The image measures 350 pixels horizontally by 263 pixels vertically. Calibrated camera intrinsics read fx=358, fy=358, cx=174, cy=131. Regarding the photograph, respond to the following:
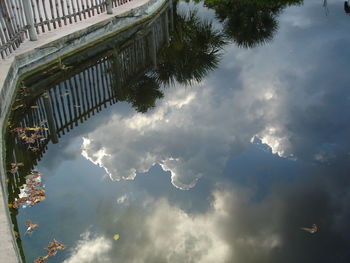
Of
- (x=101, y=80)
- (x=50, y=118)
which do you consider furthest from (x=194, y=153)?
(x=101, y=80)

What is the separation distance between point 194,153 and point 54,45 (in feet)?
15.9

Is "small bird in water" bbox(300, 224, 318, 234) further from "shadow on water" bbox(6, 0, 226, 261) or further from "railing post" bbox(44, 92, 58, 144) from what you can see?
"railing post" bbox(44, 92, 58, 144)

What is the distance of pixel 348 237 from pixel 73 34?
753 cm

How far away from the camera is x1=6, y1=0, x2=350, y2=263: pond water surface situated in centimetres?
392

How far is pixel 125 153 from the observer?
5.64m

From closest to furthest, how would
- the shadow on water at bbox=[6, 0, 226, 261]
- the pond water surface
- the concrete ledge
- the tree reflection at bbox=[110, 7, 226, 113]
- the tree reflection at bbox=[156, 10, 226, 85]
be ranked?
1. the pond water surface
2. the concrete ledge
3. the shadow on water at bbox=[6, 0, 226, 261]
4. the tree reflection at bbox=[110, 7, 226, 113]
5. the tree reflection at bbox=[156, 10, 226, 85]

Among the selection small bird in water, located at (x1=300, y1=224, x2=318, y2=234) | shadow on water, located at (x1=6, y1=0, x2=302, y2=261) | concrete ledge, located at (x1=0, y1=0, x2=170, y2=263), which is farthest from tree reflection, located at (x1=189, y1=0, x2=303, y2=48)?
small bird in water, located at (x1=300, y1=224, x2=318, y2=234)

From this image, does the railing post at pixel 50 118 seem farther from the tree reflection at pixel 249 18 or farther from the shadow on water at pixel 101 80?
the tree reflection at pixel 249 18

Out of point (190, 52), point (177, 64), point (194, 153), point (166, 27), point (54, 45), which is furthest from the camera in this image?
point (166, 27)

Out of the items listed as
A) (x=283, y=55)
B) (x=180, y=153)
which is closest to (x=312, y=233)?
(x=180, y=153)

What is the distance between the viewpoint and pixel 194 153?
5547mm

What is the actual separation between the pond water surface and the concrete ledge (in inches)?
9.9

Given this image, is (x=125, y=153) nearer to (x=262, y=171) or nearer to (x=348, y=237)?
(x=262, y=171)

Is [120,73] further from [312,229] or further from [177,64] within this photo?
[312,229]
